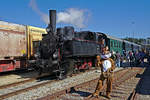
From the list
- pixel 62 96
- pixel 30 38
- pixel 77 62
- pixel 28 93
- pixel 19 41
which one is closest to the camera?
pixel 62 96

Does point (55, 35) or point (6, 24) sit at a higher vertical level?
point (6, 24)

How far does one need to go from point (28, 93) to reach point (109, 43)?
1433 cm

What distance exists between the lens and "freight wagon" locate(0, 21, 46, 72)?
11594mm

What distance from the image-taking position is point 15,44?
12602 millimetres

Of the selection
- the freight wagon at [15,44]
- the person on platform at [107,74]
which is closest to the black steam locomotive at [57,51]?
the freight wagon at [15,44]

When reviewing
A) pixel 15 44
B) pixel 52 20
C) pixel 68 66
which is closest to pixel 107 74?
pixel 68 66

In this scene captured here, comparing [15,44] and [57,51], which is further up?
[15,44]

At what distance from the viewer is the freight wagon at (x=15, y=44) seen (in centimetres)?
1159

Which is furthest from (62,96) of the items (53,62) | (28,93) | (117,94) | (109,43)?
(109,43)

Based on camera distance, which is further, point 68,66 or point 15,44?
point 15,44

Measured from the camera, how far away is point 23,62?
13.2 m

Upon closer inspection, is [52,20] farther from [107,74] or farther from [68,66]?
[107,74]

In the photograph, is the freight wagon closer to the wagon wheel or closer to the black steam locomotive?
the black steam locomotive

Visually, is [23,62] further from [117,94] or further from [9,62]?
[117,94]
